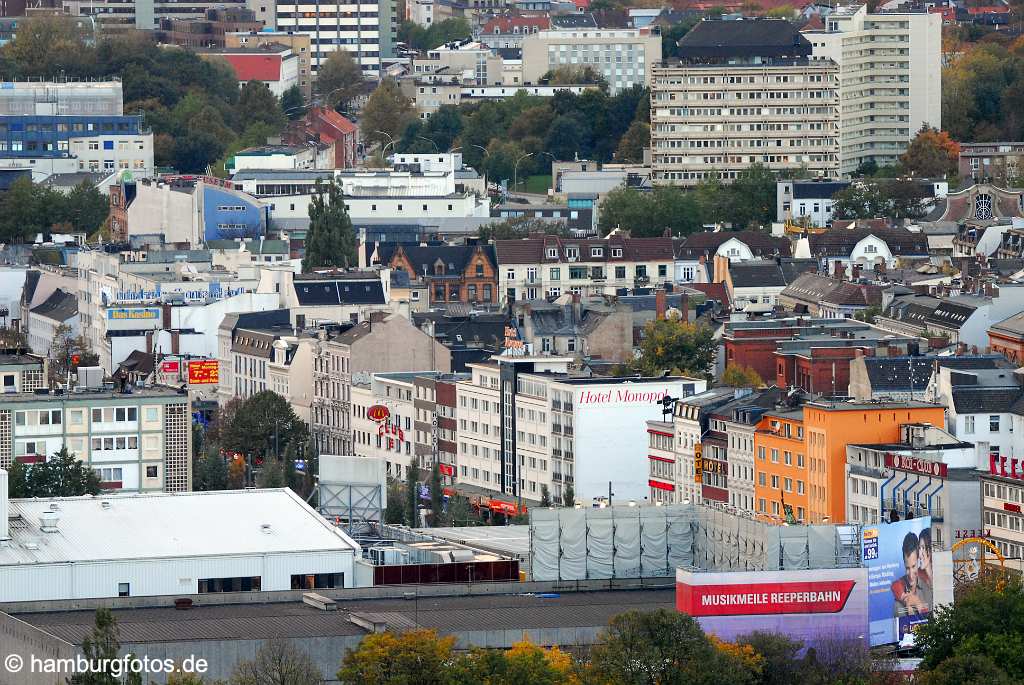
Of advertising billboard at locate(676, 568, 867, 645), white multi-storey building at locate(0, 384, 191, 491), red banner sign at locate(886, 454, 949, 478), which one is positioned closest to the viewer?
advertising billboard at locate(676, 568, 867, 645)

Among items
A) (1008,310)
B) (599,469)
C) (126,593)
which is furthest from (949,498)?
(1008,310)

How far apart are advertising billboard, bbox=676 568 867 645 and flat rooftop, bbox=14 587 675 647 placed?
1657mm

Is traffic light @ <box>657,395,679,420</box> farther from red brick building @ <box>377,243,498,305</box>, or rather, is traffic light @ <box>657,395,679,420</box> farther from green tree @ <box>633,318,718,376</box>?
red brick building @ <box>377,243,498,305</box>

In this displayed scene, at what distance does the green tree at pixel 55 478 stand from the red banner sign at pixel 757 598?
101ft

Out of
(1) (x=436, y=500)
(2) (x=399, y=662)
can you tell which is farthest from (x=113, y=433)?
(2) (x=399, y=662)

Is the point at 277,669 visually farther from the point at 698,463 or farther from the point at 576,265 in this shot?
the point at 576,265

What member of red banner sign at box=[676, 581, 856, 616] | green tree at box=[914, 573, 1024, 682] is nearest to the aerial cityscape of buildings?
red banner sign at box=[676, 581, 856, 616]

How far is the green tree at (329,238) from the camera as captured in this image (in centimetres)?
14625

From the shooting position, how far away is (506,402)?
106812 millimetres

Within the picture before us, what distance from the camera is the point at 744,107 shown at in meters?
188

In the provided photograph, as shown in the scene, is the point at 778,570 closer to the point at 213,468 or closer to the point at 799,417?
the point at 799,417

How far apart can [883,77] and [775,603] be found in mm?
130514

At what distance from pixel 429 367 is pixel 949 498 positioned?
35.4m

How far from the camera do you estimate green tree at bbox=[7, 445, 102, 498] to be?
92500 millimetres
